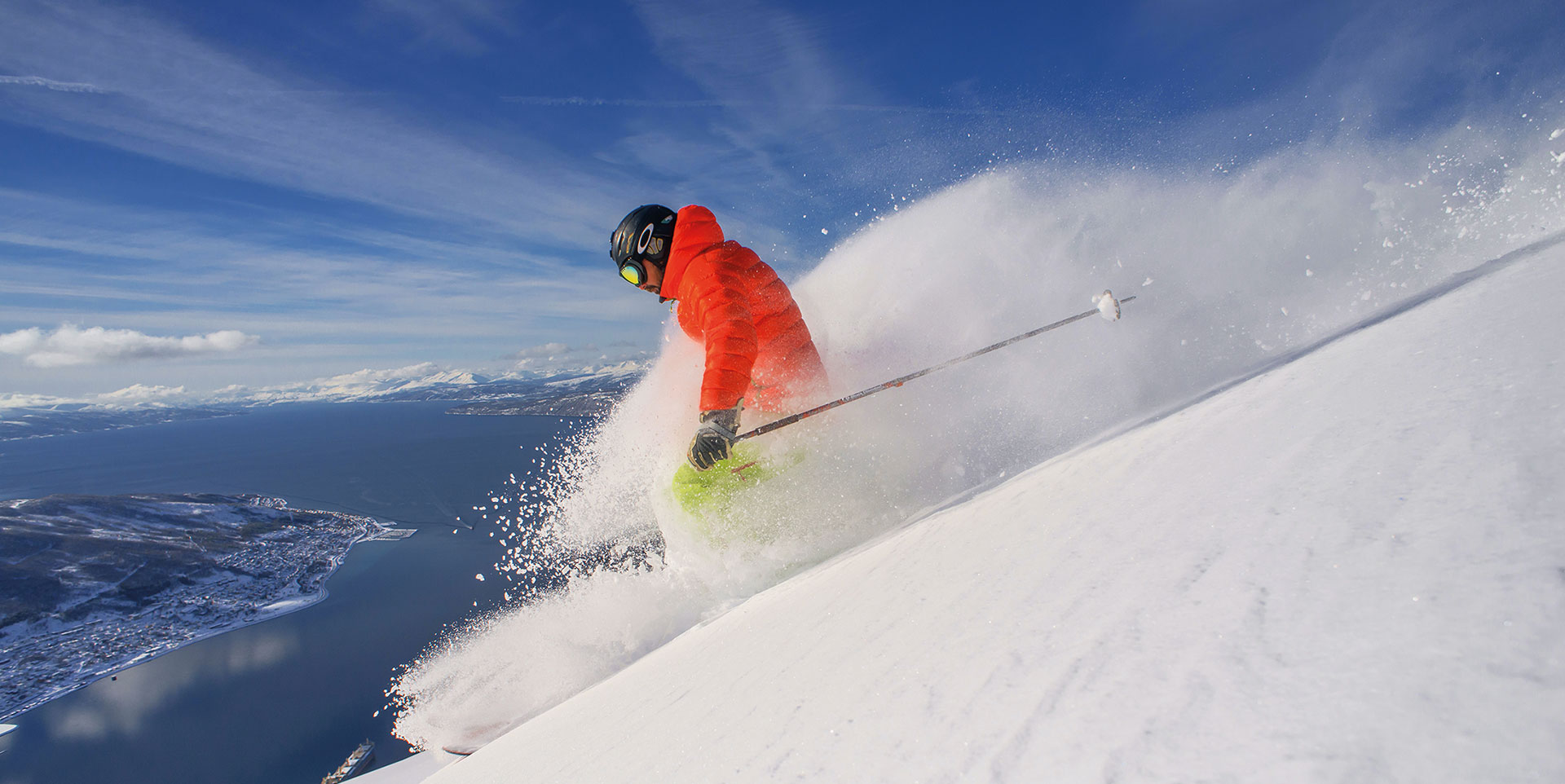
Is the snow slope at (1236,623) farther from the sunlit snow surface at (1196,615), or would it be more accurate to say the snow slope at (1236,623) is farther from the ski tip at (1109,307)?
the ski tip at (1109,307)

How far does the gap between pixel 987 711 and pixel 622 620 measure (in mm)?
5733

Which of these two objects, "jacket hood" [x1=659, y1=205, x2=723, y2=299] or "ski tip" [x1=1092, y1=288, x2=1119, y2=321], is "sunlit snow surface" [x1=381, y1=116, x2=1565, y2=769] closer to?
"jacket hood" [x1=659, y1=205, x2=723, y2=299]

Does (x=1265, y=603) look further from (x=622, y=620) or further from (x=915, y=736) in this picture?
(x=622, y=620)

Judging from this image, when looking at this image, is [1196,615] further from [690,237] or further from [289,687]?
[289,687]

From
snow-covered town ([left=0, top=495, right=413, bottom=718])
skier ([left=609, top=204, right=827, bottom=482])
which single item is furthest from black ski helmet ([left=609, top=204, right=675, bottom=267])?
snow-covered town ([left=0, top=495, right=413, bottom=718])

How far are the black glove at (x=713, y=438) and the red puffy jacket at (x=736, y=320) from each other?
7cm

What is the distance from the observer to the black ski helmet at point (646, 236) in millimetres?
4691

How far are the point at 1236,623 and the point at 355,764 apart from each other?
161 feet

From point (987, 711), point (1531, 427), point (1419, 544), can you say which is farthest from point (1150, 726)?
point (1531, 427)

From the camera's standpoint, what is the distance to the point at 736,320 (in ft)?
13.5

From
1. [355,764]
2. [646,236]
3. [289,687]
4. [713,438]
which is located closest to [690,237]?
[646,236]

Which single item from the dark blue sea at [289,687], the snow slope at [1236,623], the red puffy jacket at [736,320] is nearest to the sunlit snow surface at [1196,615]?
the snow slope at [1236,623]

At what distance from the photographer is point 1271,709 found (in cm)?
91

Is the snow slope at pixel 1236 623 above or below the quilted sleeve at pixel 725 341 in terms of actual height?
below
